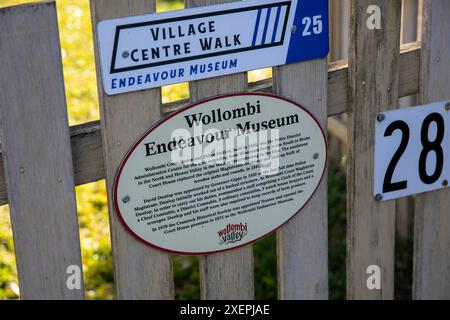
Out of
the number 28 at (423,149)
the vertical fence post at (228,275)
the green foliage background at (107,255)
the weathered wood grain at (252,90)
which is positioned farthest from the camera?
the green foliage background at (107,255)

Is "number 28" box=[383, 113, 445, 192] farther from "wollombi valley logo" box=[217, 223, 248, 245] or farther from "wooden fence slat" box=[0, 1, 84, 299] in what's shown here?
"wooden fence slat" box=[0, 1, 84, 299]

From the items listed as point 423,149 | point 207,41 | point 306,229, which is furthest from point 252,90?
point 423,149

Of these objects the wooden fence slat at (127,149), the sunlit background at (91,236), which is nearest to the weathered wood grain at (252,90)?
the wooden fence slat at (127,149)

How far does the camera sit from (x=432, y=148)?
2471mm

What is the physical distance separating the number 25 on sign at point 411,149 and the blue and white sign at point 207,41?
1.26 feet

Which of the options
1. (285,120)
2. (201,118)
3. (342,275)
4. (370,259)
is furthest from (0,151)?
(342,275)

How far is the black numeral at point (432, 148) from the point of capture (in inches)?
95.9

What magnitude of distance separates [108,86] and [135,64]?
0.09m

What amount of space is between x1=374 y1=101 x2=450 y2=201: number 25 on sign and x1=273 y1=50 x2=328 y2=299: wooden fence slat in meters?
0.21

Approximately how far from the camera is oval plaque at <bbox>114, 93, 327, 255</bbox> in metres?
2.07

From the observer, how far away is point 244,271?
2.35m

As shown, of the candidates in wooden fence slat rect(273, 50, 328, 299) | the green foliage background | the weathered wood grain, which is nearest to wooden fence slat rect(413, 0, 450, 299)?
the weathered wood grain

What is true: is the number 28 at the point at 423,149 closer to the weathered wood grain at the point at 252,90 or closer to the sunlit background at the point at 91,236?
the weathered wood grain at the point at 252,90
